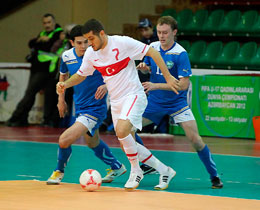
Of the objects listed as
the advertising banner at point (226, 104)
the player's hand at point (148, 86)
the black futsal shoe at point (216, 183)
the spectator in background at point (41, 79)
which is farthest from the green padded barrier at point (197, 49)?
the player's hand at point (148, 86)

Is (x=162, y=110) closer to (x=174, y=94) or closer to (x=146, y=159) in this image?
(x=174, y=94)

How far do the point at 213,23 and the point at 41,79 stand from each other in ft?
15.8

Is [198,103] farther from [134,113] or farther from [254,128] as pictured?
[134,113]

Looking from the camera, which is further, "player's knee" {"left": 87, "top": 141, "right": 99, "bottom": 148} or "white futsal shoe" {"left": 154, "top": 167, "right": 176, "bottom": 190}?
"player's knee" {"left": 87, "top": 141, "right": 99, "bottom": 148}

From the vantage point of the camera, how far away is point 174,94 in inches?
355

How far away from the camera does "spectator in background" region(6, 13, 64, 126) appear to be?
56.9 feet

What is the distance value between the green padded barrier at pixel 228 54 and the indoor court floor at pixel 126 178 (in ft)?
9.92

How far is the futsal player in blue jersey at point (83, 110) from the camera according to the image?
8.68 m

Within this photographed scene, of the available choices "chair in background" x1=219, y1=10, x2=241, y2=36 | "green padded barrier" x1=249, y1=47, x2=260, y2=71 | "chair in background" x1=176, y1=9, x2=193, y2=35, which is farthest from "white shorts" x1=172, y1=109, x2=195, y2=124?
"chair in background" x1=176, y1=9, x2=193, y2=35

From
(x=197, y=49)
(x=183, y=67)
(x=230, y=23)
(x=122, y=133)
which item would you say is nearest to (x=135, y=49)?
(x=183, y=67)

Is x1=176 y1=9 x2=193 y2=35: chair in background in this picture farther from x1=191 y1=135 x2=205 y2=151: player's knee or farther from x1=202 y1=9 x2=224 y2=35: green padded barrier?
x1=191 y1=135 x2=205 y2=151: player's knee

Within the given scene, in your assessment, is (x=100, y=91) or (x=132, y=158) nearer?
(x=132, y=158)

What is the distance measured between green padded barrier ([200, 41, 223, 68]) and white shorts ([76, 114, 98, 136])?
9240 millimetres

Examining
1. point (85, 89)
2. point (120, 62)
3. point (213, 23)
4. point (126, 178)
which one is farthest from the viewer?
point (213, 23)
